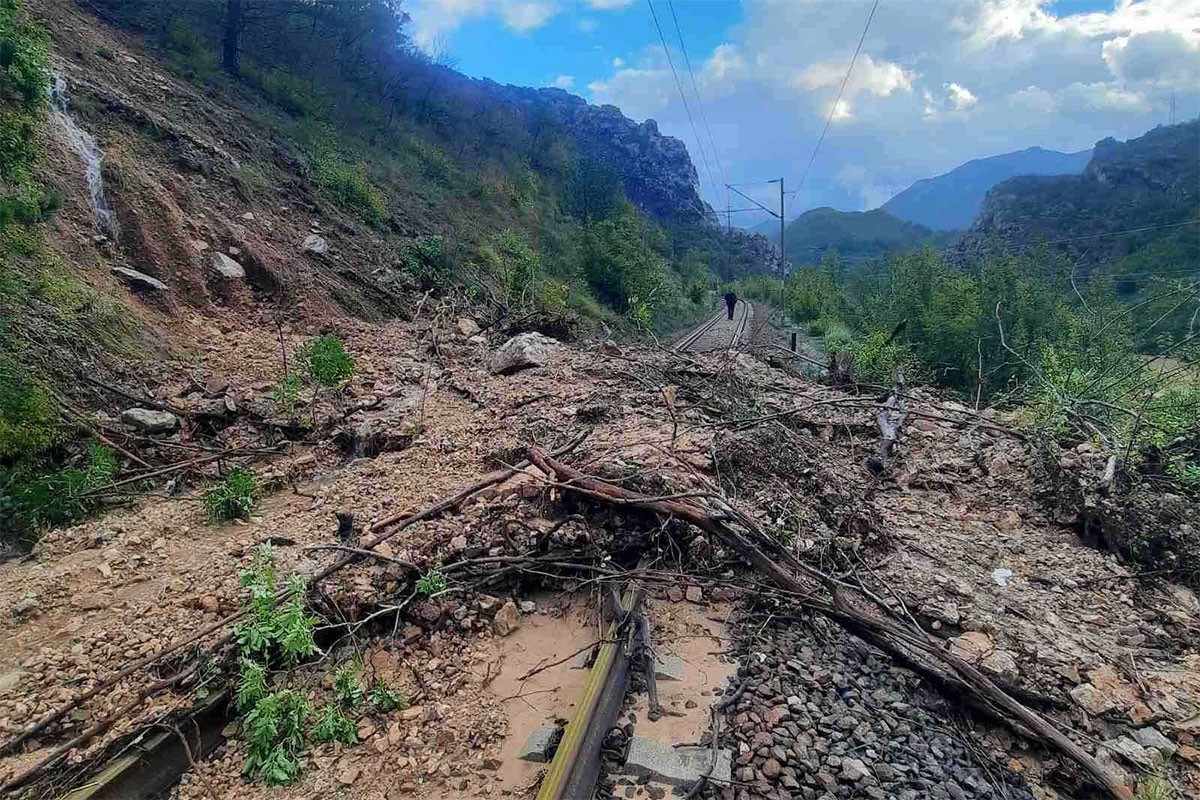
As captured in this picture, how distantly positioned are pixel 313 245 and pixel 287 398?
5.20 m

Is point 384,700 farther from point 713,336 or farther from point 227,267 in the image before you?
point 713,336

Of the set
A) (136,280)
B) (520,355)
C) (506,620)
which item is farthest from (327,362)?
(506,620)

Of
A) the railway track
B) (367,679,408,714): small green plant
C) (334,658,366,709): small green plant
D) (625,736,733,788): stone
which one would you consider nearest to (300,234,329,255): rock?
the railway track

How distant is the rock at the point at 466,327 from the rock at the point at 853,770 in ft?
29.3

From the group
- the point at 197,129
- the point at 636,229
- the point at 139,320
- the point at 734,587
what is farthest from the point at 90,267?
the point at 636,229

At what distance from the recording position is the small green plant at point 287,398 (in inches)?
267

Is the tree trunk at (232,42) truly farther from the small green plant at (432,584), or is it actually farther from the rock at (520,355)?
the small green plant at (432,584)

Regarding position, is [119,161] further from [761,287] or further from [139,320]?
[761,287]

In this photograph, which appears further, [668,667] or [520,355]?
[520,355]

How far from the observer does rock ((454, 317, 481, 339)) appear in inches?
421

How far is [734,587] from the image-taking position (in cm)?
411

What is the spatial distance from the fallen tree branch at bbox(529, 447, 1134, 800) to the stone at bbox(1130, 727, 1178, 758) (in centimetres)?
44

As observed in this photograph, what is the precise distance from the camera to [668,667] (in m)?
3.48

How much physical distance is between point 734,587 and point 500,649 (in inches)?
62.5
